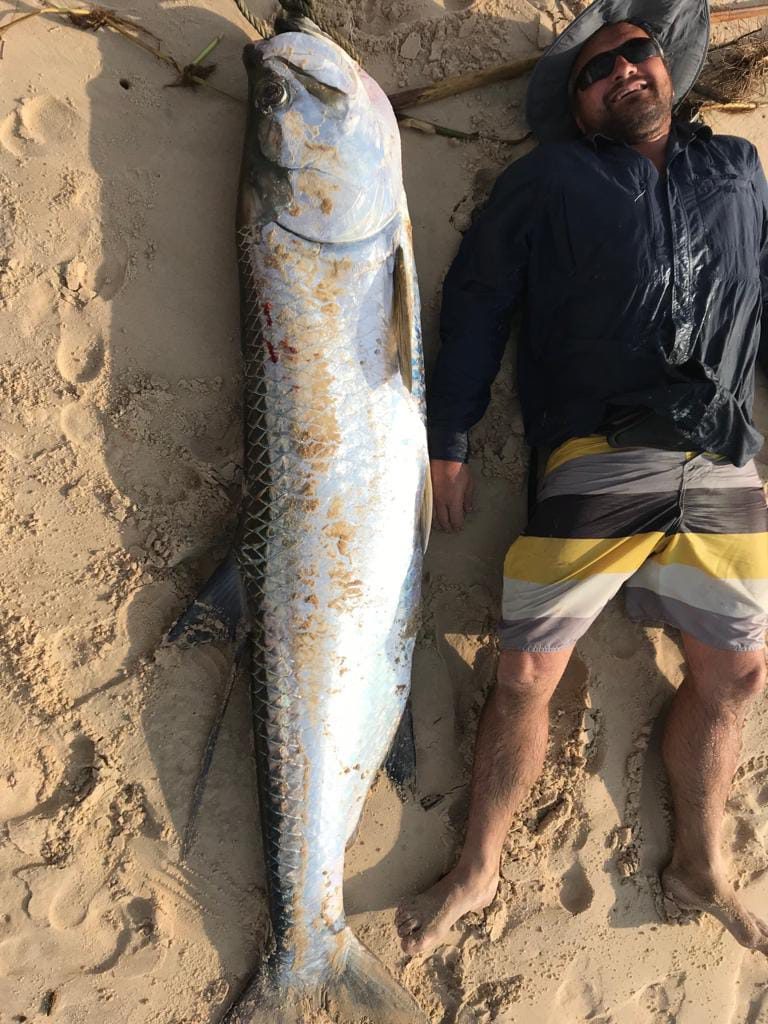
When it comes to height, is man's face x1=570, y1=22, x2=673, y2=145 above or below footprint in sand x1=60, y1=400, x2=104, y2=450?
above

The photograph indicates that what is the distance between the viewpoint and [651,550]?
2.84 metres

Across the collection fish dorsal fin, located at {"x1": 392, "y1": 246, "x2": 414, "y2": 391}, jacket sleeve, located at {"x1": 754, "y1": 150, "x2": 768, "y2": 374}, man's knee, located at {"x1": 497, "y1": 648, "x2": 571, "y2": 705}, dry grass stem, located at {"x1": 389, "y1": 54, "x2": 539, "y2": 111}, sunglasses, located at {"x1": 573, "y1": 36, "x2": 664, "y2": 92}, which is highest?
sunglasses, located at {"x1": 573, "y1": 36, "x2": 664, "y2": 92}

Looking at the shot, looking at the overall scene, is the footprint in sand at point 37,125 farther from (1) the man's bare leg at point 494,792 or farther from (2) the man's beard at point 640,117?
(1) the man's bare leg at point 494,792

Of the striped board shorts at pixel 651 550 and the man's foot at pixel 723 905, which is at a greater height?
the striped board shorts at pixel 651 550

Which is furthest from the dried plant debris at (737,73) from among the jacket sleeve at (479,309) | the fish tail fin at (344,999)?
the fish tail fin at (344,999)

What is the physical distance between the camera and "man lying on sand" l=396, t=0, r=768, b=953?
275 centimetres

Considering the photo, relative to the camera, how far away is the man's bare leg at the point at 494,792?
2865 millimetres

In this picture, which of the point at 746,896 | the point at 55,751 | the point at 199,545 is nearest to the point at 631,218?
the point at 199,545

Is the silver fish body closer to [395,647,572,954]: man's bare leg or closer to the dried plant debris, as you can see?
[395,647,572,954]: man's bare leg

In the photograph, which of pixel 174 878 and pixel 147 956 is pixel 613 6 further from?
pixel 147 956

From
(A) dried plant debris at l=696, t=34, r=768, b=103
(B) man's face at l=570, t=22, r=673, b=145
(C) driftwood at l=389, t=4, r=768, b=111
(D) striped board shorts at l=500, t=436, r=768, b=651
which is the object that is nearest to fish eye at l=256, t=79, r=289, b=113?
(C) driftwood at l=389, t=4, r=768, b=111

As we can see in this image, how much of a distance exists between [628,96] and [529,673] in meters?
2.49

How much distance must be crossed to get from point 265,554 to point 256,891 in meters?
1.47

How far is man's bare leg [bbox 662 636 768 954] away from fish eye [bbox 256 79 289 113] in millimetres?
2722
